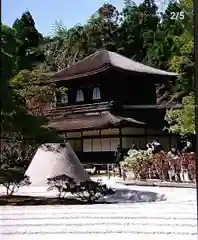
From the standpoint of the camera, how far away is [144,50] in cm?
237

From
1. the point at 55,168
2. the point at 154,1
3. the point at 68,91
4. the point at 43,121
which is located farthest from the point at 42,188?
the point at 154,1

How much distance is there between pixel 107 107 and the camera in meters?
2.35

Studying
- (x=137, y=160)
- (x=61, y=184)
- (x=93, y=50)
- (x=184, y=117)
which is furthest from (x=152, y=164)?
(x=93, y=50)

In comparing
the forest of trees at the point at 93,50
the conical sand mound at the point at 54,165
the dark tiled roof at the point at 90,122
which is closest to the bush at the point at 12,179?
the conical sand mound at the point at 54,165

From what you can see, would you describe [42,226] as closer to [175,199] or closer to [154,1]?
[175,199]

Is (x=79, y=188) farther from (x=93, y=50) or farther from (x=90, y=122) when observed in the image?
(x=93, y=50)

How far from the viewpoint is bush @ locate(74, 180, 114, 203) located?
2271 millimetres

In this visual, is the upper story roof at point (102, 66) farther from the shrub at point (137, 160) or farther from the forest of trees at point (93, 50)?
the shrub at point (137, 160)

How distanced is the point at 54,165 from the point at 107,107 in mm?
373

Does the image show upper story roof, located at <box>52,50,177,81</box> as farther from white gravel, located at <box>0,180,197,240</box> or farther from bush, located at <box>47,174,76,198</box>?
white gravel, located at <box>0,180,197,240</box>

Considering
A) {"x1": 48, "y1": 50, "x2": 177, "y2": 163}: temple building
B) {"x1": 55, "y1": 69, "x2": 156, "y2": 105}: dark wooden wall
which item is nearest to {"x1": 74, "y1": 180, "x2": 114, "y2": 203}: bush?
{"x1": 48, "y1": 50, "x2": 177, "y2": 163}: temple building

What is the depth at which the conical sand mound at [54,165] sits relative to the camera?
2.26 metres

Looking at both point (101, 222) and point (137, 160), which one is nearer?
point (101, 222)

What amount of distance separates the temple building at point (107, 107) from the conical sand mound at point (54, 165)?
4cm
